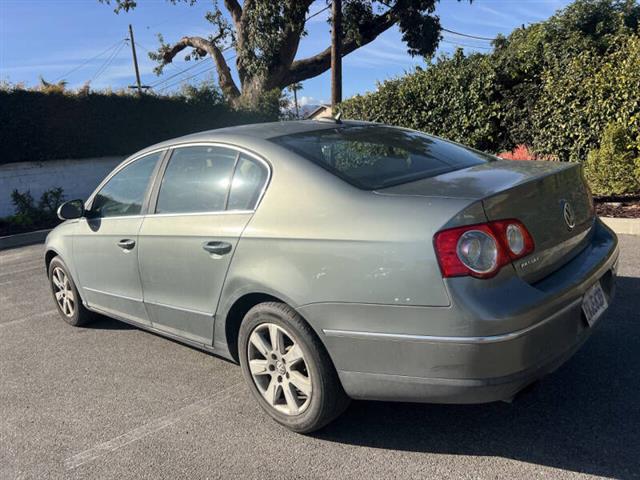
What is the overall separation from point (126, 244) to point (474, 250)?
2.51 meters

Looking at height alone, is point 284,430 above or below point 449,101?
below

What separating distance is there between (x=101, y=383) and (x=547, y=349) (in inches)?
115

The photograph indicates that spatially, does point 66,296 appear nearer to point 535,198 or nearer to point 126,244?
point 126,244

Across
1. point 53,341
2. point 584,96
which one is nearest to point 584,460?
point 53,341

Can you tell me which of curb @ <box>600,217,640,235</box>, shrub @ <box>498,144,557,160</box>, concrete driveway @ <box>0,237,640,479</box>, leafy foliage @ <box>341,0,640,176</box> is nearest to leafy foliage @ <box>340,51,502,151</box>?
leafy foliage @ <box>341,0,640,176</box>

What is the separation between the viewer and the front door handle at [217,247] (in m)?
3.09

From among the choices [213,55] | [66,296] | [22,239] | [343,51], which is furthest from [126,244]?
[213,55]

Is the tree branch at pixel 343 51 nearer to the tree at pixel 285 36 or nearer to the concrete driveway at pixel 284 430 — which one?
the tree at pixel 285 36

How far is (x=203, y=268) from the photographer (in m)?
3.25

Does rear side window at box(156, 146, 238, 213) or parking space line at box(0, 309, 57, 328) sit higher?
rear side window at box(156, 146, 238, 213)

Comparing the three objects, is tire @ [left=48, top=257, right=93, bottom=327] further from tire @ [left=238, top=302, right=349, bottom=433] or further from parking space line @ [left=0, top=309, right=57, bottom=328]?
tire @ [left=238, top=302, right=349, bottom=433]

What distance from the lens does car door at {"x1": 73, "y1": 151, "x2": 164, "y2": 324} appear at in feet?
12.8

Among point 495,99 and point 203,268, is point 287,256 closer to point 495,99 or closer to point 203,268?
point 203,268

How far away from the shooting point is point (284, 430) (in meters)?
3.04
